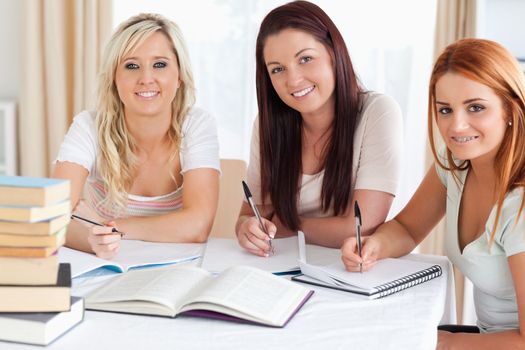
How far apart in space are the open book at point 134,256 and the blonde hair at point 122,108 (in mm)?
347

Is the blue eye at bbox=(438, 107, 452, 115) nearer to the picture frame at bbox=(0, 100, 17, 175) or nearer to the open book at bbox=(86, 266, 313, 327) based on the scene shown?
the open book at bbox=(86, 266, 313, 327)

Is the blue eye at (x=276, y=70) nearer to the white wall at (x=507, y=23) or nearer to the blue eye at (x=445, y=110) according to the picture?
the blue eye at (x=445, y=110)

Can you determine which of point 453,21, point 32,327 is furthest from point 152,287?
point 453,21

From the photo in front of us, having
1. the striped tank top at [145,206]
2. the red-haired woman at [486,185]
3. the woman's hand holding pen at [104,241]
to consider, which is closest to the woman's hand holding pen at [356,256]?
the red-haired woman at [486,185]

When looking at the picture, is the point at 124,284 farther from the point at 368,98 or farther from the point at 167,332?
the point at 368,98

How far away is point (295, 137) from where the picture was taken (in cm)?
214

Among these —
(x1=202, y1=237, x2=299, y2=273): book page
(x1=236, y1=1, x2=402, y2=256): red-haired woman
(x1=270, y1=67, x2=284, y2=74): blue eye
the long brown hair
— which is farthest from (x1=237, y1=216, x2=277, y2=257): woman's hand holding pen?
(x1=270, y1=67, x2=284, y2=74): blue eye

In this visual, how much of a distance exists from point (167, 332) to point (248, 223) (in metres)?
0.58

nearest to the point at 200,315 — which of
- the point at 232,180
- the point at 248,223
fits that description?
the point at 248,223

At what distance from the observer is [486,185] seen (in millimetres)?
1700

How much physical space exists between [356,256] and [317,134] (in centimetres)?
61

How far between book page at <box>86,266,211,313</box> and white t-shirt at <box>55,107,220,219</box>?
0.67 metres

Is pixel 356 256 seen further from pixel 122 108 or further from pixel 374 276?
pixel 122 108

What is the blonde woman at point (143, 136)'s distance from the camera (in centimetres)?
218
